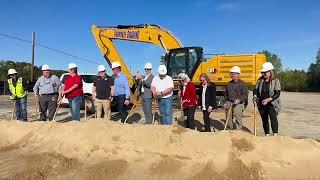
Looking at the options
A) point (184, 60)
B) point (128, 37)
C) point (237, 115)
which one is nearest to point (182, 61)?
point (184, 60)

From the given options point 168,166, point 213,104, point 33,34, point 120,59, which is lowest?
point 168,166

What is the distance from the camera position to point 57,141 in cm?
888

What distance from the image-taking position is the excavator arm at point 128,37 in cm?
1958

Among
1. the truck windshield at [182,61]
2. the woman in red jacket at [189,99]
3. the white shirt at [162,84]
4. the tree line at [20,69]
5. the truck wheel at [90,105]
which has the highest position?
the tree line at [20,69]

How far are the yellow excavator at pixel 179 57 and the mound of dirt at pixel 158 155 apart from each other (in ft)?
32.2

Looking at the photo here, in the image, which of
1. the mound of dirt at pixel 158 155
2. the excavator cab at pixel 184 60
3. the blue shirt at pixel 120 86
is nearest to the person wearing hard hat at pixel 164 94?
the blue shirt at pixel 120 86

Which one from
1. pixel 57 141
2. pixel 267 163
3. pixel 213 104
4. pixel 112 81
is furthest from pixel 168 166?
pixel 112 81

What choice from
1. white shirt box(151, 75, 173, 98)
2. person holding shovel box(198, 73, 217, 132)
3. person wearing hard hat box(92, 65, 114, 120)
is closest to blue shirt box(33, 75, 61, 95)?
person wearing hard hat box(92, 65, 114, 120)

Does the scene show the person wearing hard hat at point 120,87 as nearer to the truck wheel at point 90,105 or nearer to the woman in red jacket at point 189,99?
the woman in red jacket at point 189,99

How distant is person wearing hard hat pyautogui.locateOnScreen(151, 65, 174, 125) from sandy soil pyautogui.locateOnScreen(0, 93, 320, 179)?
181 centimetres

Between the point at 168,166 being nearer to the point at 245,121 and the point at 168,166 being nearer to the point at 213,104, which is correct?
the point at 213,104

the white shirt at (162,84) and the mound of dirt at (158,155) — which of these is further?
the white shirt at (162,84)

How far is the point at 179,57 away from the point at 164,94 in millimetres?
8794

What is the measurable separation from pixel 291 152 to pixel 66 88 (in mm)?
6029
